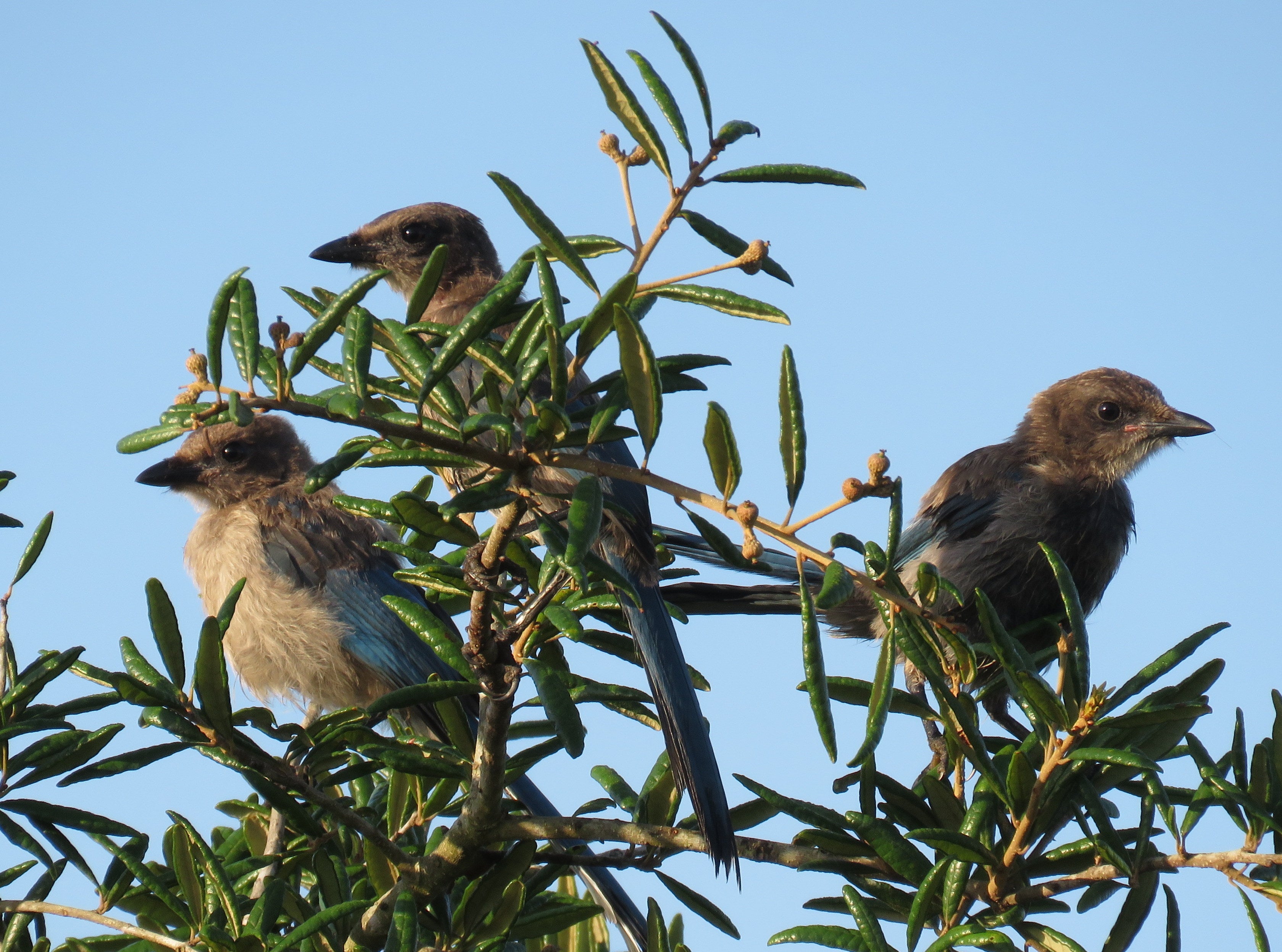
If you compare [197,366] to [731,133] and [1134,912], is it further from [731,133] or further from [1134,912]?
[1134,912]

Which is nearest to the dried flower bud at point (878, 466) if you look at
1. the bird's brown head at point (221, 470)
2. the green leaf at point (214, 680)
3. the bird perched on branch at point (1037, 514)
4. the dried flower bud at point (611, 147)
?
the dried flower bud at point (611, 147)

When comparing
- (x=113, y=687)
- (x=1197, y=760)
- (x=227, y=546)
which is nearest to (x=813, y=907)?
(x=1197, y=760)

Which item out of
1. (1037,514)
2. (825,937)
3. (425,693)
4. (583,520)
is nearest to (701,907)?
(825,937)

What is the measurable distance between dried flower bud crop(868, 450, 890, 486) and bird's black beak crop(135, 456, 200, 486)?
458 centimetres

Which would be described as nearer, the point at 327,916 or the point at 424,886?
the point at 327,916

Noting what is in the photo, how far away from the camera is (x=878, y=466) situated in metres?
1.80

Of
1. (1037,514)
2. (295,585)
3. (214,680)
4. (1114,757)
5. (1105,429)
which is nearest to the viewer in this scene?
(1114,757)

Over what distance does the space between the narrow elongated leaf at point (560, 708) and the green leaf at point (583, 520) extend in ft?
1.24

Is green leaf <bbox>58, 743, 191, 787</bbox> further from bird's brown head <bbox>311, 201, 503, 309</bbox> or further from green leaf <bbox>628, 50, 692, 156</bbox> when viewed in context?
bird's brown head <bbox>311, 201, 503, 309</bbox>

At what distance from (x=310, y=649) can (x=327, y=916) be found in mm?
2883

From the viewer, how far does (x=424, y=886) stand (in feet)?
9.08

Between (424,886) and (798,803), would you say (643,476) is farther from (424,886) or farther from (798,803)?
(424,886)

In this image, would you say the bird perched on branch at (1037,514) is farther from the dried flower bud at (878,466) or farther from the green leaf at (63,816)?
the dried flower bud at (878,466)

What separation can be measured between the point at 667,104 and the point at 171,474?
13.9ft
